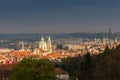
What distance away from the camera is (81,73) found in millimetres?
47469

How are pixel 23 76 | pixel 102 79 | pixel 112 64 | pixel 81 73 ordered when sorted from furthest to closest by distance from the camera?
pixel 112 64 → pixel 102 79 → pixel 81 73 → pixel 23 76

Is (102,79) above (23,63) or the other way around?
the other way around

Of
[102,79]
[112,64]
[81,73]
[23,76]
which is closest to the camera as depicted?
[23,76]

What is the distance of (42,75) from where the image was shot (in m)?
36.4

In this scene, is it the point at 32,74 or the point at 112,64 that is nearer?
the point at 32,74

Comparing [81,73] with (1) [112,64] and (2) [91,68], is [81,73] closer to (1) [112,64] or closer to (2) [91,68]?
(2) [91,68]

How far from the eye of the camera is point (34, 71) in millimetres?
36406

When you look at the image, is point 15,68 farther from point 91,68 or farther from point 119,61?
point 119,61

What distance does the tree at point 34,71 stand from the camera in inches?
1430

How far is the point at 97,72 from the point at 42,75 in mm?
19140

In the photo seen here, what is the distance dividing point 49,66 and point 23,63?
2.03m

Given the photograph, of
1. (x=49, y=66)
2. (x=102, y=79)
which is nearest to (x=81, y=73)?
(x=102, y=79)

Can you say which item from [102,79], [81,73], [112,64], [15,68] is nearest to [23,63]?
[15,68]

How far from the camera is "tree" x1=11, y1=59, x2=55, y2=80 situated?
36312 millimetres
